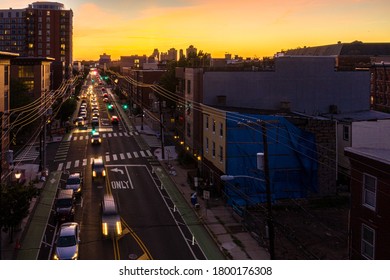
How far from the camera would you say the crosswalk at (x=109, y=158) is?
32.1 metres

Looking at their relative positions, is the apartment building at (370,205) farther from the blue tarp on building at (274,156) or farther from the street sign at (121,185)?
the street sign at (121,185)

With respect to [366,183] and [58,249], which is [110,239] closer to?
[58,249]

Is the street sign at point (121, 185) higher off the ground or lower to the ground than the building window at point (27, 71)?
lower

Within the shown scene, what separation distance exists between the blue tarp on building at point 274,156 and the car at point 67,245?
1025 centimetres

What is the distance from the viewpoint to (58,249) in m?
15.0

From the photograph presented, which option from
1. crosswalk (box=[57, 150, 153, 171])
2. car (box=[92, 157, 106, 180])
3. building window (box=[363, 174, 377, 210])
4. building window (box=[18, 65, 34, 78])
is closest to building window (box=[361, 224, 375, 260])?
building window (box=[363, 174, 377, 210])

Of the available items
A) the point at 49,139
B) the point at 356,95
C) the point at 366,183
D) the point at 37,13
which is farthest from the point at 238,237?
the point at 37,13

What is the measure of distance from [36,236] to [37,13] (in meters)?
81.4

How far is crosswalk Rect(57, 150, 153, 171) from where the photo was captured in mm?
32125

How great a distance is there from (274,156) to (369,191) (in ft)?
37.6

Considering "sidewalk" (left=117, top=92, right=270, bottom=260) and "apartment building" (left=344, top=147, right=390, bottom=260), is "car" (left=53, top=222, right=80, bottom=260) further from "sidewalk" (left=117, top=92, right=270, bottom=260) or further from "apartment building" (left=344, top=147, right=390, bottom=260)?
"apartment building" (left=344, top=147, right=390, bottom=260)

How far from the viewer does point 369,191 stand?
13.2 meters

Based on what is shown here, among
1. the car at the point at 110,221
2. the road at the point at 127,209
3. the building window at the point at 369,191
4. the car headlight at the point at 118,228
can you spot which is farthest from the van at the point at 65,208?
the building window at the point at 369,191

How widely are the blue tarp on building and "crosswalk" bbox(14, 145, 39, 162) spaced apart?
57.1ft
